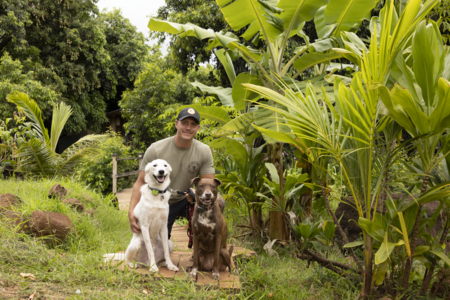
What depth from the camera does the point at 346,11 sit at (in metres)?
3.53

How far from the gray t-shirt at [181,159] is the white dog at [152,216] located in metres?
0.46

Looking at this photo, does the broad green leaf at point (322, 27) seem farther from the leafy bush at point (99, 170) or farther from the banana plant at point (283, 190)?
the leafy bush at point (99, 170)

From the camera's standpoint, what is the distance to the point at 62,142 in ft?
62.5

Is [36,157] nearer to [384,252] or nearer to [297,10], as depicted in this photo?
[297,10]

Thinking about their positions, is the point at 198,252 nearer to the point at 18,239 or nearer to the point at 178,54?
the point at 18,239

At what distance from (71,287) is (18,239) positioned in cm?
122

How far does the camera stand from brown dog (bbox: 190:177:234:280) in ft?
8.11

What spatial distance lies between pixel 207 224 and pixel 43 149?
6.33m

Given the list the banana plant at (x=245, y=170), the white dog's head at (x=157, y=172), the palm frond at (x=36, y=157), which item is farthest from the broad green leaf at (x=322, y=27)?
the palm frond at (x=36, y=157)

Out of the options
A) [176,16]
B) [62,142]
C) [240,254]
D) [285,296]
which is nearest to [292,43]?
[176,16]

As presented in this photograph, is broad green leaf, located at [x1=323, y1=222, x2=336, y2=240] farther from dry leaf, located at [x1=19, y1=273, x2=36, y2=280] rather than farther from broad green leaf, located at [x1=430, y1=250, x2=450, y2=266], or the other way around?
dry leaf, located at [x1=19, y1=273, x2=36, y2=280]

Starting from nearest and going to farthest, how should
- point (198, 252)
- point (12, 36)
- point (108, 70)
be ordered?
1. point (198, 252)
2. point (12, 36)
3. point (108, 70)

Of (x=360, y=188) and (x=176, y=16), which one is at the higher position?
(x=176, y=16)

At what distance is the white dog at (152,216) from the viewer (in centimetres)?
257
